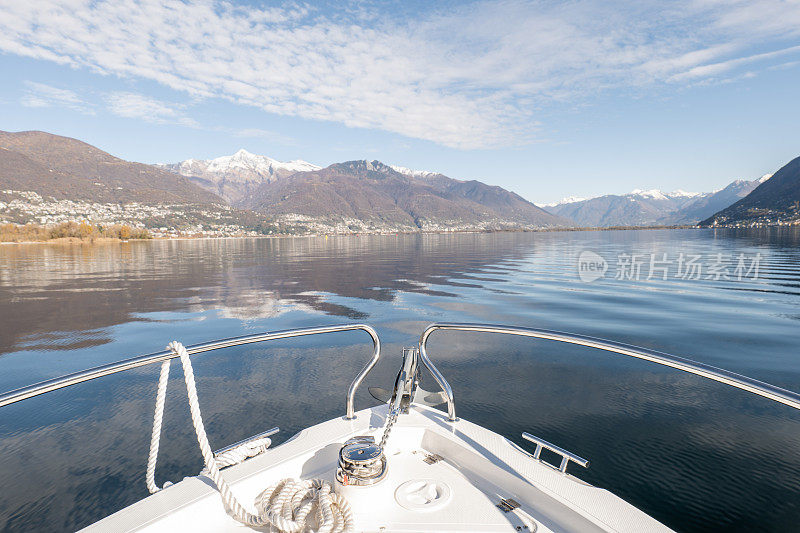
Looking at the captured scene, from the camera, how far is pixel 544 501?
7.85 feet

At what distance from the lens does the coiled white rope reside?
7.14 ft

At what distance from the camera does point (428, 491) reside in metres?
2.71

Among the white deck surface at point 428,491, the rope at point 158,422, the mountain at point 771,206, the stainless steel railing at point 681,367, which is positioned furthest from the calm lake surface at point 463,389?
the mountain at point 771,206

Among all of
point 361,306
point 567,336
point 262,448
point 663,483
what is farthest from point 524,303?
point 262,448

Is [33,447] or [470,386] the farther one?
[470,386]

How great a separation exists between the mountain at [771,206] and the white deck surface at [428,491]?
192m

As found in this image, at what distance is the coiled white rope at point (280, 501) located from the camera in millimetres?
2178

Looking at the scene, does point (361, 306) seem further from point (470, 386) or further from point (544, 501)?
point (544, 501)

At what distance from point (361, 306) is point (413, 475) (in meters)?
11.4

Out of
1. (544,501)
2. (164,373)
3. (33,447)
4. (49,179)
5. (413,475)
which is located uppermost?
(49,179)

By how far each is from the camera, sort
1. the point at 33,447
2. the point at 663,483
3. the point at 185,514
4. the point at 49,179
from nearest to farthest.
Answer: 1. the point at 185,514
2. the point at 663,483
3. the point at 33,447
4. the point at 49,179

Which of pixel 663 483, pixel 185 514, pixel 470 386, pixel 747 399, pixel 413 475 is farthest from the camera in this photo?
pixel 470 386

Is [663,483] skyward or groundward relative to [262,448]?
groundward

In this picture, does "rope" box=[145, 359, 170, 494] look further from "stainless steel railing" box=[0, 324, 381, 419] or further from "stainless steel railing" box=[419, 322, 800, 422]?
"stainless steel railing" box=[419, 322, 800, 422]
